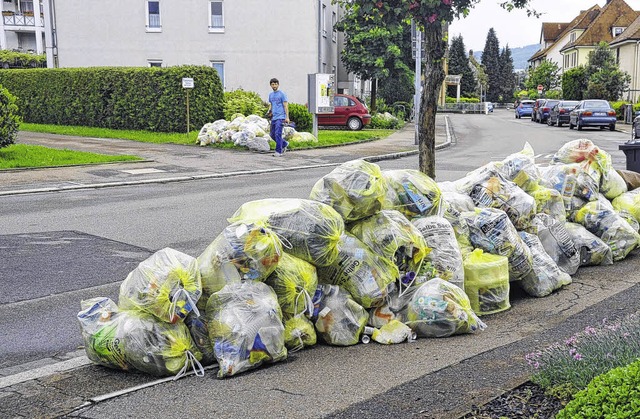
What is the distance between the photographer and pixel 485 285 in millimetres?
6676

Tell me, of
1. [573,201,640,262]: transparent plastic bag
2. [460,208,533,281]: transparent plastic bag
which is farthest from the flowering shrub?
[573,201,640,262]: transparent plastic bag

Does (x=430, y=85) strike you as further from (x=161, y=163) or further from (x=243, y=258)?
(x=161, y=163)

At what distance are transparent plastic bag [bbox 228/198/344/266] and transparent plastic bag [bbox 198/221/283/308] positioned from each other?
0.26 metres

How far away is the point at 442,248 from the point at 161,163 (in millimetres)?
13719

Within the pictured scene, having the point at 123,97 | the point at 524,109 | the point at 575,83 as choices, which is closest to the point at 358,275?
the point at 123,97

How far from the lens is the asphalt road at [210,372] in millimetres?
4516

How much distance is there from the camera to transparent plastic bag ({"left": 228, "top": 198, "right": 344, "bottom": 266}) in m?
5.72

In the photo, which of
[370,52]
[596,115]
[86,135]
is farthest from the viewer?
[370,52]

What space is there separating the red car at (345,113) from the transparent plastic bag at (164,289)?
28.8 meters

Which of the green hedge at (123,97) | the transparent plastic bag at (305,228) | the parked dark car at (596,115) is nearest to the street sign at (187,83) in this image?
the green hedge at (123,97)

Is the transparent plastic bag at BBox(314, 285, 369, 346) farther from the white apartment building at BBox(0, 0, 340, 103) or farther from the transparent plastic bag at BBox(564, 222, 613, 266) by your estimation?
the white apartment building at BBox(0, 0, 340, 103)

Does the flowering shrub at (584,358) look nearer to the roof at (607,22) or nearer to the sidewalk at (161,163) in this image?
the sidewalk at (161,163)

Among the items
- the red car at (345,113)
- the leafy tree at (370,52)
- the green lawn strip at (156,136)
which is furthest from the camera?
the leafy tree at (370,52)

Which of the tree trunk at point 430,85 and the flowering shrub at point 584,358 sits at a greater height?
the tree trunk at point 430,85
